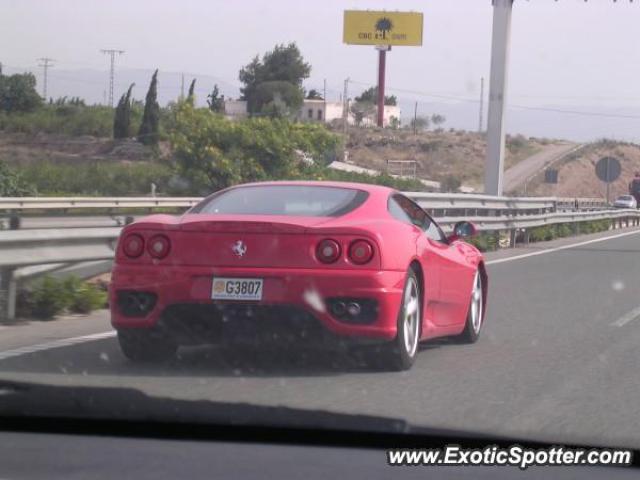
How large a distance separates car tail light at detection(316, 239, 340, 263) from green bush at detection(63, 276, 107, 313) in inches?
155

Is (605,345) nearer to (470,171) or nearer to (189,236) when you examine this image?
(189,236)

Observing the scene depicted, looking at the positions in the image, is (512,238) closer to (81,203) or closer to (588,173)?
(81,203)

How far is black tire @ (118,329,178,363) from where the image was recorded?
25.7ft

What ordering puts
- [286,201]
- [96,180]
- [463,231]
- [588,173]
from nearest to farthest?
1. [286,201]
2. [463,231]
3. [96,180]
4. [588,173]

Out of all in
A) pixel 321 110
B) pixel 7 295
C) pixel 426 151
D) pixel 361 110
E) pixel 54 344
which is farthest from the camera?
pixel 321 110

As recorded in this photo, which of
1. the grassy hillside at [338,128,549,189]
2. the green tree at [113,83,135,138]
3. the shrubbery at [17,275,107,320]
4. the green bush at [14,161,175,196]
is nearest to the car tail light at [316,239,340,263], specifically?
the shrubbery at [17,275,107,320]

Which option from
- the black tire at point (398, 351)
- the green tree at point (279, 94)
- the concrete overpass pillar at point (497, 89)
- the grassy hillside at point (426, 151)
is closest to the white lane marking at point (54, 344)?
the black tire at point (398, 351)

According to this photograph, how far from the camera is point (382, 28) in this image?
289 ft

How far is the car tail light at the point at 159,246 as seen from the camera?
7559 millimetres

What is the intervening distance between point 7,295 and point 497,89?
18768 mm

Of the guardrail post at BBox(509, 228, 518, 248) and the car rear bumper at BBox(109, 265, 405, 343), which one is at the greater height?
the car rear bumper at BBox(109, 265, 405, 343)

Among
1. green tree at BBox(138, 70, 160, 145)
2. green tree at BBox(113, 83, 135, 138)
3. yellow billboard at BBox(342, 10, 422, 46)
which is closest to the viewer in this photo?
green tree at BBox(138, 70, 160, 145)

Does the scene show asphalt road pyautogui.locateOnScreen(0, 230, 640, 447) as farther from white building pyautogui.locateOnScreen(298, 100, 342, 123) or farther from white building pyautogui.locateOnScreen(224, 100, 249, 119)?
white building pyautogui.locateOnScreen(298, 100, 342, 123)

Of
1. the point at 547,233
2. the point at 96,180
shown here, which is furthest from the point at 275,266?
the point at 96,180
